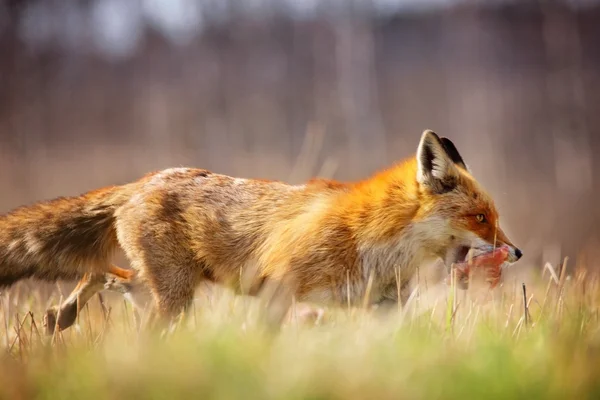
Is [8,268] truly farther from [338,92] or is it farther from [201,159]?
[338,92]

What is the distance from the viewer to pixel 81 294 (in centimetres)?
470

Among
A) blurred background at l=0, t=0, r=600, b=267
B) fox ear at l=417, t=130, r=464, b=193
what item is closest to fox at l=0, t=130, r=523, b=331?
fox ear at l=417, t=130, r=464, b=193

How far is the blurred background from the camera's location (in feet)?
56.1

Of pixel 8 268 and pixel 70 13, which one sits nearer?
pixel 8 268

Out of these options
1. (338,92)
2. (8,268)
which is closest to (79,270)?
(8,268)

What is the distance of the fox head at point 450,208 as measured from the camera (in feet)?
13.3

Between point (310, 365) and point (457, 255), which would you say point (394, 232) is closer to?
point (457, 255)

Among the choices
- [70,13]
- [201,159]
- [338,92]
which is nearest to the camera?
[70,13]

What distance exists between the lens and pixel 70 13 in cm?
1781

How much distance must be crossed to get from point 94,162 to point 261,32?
698cm

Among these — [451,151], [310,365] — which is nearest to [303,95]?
[451,151]

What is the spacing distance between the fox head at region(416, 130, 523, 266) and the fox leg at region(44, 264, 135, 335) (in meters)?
1.96

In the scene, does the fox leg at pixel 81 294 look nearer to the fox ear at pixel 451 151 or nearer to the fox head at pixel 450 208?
the fox head at pixel 450 208

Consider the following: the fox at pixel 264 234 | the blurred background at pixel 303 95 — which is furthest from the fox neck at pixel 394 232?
the blurred background at pixel 303 95
